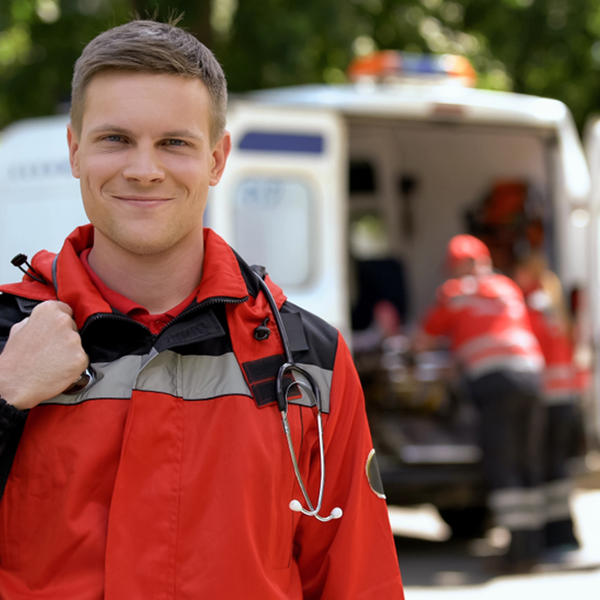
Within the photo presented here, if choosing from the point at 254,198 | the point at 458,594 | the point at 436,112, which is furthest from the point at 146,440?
the point at 436,112

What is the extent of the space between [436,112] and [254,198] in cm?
146

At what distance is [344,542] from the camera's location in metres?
1.70

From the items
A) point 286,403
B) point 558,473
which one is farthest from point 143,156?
point 558,473

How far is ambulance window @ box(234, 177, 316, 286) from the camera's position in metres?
5.62

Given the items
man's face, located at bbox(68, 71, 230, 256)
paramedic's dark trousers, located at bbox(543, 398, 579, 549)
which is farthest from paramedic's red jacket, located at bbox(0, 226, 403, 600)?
paramedic's dark trousers, located at bbox(543, 398, 579, 549)

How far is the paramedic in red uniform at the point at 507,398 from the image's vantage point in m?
5.96

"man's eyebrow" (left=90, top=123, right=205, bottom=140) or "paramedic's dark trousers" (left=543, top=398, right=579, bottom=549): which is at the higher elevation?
"man's eyebrow" (left=90, top=123, right=205, bottom=140)

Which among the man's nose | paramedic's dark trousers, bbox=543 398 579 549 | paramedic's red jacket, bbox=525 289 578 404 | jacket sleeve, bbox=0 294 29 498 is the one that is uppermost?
the man's nose

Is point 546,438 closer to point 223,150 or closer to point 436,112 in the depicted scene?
point 436,112

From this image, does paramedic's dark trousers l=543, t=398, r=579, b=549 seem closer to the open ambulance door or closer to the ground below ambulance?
the ground below ambulance

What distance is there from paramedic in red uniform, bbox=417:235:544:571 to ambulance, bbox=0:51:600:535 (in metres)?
0.29

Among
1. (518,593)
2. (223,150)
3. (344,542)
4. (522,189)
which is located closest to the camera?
(344,542)

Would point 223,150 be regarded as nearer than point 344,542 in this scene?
No

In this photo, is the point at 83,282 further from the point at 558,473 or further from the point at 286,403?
the point at 558,473
